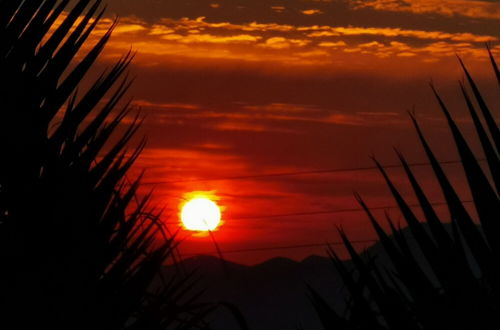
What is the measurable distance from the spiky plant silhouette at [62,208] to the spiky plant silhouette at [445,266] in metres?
0.50

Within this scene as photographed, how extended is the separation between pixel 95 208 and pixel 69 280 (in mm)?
229

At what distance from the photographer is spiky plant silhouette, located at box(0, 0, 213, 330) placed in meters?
1.57

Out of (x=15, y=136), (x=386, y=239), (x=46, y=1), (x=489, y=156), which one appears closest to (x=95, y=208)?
(x=15, y=136)

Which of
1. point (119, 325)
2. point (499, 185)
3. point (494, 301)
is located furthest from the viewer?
point (119, 325)

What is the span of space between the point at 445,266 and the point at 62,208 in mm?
825

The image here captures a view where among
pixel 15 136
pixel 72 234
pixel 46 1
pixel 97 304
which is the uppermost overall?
pixel 46 1

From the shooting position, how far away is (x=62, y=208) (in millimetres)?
1674

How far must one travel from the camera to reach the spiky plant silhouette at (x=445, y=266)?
1.21 metres

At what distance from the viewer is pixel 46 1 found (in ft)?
6.12

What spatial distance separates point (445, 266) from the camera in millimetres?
1250

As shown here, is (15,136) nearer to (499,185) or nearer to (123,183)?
(123,183)

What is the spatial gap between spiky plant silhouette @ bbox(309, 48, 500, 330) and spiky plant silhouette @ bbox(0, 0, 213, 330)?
504 mm

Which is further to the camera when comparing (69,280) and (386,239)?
(69,280)

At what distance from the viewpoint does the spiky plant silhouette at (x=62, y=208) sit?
5.16ft
